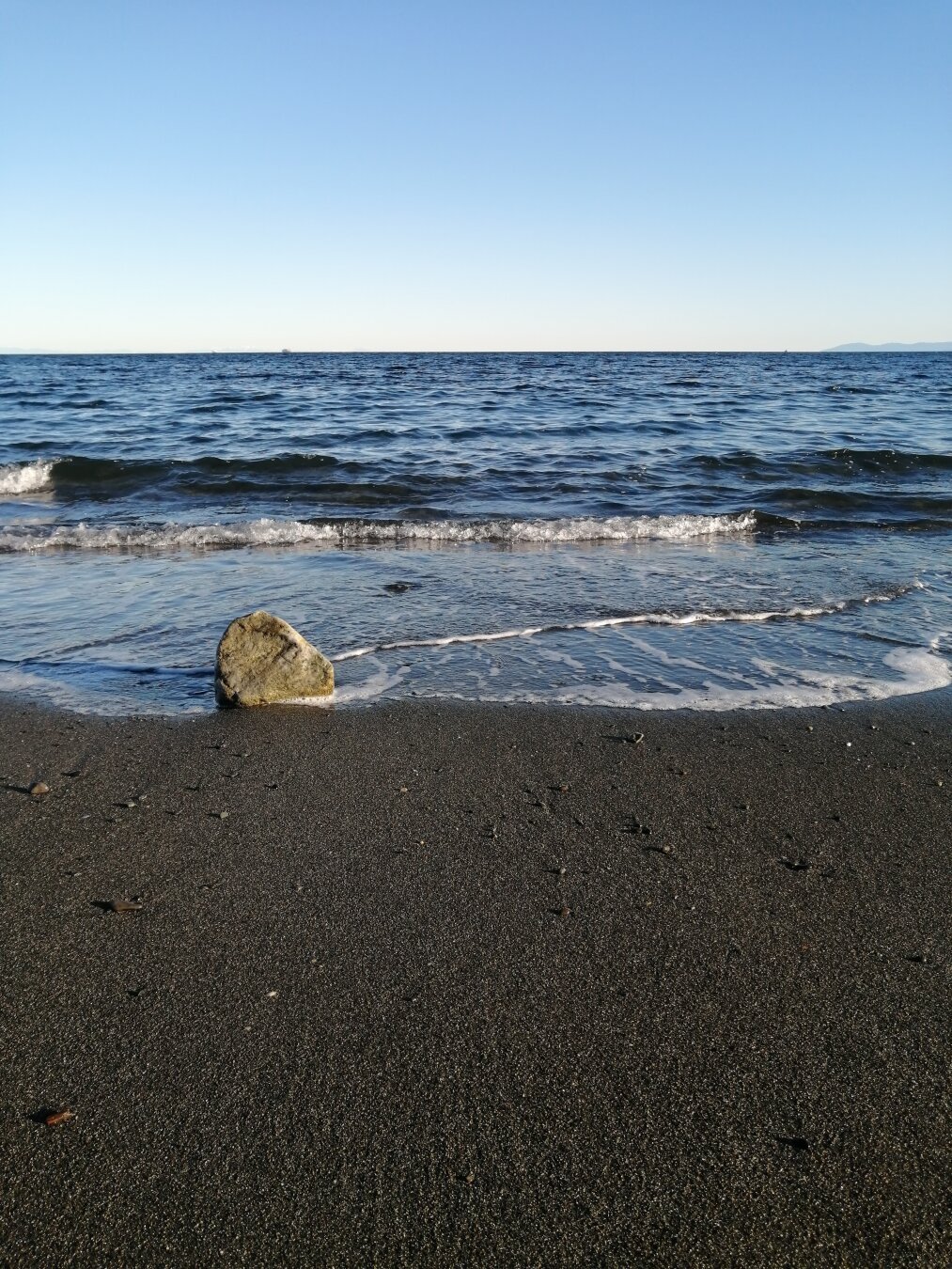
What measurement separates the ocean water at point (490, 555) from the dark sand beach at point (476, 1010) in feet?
4.05

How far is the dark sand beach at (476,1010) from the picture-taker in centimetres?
186

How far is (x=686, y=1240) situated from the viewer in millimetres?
1800

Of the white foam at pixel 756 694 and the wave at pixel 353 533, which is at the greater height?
the wave at pixel 353 533

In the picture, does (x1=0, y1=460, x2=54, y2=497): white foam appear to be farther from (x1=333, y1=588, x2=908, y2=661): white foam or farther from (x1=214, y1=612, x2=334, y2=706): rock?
(x1=214, y1=612, x2=334, y2=706): rock

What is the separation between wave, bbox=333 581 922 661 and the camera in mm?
5891

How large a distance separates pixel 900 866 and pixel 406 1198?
86.5 inches

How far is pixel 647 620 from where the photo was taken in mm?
6453

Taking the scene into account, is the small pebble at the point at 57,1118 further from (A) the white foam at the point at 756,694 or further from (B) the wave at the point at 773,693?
(B) the wave at the point at 773,693

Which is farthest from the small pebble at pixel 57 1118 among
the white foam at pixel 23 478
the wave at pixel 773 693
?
the white foam at pixel 23 478

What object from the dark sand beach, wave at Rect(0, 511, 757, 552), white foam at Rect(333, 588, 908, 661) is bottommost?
the dark sand beach

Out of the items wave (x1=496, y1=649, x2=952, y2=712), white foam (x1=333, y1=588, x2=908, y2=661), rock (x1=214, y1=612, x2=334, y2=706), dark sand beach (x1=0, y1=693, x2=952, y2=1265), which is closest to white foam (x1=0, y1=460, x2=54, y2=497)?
white foam (x1=333, y1=588, x2=908, y2=661)

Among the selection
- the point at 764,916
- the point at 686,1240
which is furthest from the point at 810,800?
the point at 686,1240

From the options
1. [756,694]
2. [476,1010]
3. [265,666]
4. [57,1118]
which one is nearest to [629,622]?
[756,694]

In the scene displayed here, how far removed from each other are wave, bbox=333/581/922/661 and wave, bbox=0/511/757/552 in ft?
10.4
